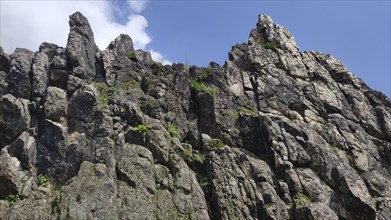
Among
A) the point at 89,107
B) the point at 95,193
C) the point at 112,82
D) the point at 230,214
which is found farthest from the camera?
the point at 112,82

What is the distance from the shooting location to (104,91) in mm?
35625

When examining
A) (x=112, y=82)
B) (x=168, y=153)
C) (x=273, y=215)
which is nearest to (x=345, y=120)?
(x=273, y=215)

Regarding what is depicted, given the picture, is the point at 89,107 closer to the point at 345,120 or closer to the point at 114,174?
the point at 114,174

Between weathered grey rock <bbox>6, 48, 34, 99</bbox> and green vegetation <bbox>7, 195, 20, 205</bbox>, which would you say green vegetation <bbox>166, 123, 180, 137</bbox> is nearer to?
weathered grey rock <bbox>6, 48, 34, 99</bbox>

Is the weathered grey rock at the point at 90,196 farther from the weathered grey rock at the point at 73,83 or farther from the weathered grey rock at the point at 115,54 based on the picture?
the weathered grey rock at the point at 115,54

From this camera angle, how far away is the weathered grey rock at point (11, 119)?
3100cm

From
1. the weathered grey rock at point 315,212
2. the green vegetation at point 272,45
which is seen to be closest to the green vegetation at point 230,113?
the weathered grey rock at point 315,212

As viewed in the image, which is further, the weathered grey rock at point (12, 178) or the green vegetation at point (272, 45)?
the green vegetation at point (272, 45)

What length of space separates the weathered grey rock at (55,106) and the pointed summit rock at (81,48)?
133 inches

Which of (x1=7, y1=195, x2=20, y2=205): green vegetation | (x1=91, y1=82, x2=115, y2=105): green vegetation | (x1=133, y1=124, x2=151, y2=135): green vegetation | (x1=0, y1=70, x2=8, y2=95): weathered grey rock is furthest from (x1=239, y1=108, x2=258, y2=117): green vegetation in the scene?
(x1=0, y1=70, x2=8, y2=95): weathered grey rock

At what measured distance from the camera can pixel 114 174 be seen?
2834cm

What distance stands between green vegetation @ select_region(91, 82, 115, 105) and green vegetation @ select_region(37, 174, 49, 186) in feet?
25.4

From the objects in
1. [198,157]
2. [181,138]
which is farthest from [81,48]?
[198,157]

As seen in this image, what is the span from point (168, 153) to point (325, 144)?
13514 mm
